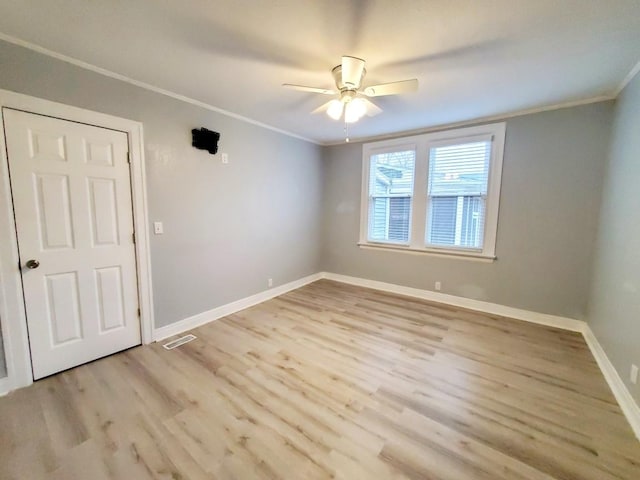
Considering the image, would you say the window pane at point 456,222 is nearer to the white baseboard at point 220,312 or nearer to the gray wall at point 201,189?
the gray wall at point 201,189

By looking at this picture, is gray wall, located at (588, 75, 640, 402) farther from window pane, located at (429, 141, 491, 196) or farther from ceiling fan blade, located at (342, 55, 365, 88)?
ceiling fan blade, located at (342, 55, 365, 88)

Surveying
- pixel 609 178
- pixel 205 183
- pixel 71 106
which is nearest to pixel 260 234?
pixel 205 183

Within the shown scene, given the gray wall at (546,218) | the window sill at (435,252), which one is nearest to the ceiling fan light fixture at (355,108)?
the gray wall at (546,218)

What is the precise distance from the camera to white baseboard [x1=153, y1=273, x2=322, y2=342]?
2.83 metres

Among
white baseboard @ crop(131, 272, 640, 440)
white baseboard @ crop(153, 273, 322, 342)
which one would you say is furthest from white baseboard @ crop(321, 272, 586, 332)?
white baseboard @ crop(153, 273, 322, 342)

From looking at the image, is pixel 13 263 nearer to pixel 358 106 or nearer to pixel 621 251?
pixel 358 106

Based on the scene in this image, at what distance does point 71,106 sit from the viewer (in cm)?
210

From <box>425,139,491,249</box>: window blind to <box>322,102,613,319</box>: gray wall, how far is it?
0.78ft

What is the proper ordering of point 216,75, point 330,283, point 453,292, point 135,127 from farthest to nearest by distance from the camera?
point 330,283
point 453,292
point 135,127
point 216,75

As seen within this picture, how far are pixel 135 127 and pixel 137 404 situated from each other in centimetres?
238

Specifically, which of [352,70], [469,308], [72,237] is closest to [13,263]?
[72,237]

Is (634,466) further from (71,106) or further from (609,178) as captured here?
(71,106)

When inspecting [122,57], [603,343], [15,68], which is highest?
[122,57]

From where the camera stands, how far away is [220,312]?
3.34 meters
